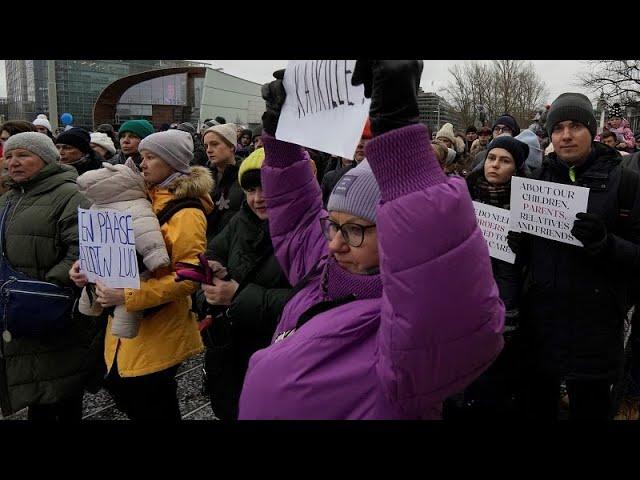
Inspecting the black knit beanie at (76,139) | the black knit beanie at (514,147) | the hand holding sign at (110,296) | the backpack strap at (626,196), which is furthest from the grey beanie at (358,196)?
the black knit beanie at (76,139)

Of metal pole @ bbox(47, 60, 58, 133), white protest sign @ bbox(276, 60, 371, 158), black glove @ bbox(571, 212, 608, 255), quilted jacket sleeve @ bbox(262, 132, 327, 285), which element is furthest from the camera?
metal pole @ bbox(47, 60, 58, 133)

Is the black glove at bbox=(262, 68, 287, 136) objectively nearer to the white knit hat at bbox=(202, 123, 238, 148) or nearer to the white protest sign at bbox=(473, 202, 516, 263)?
the white protest sign at bbox=(473, 202, 516, 263)

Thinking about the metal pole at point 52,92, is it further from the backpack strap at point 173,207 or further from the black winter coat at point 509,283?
the black winter coat at point 509,283

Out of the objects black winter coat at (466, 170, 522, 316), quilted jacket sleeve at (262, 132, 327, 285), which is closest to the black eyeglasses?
quilted jacket sleeve at (262, 132, 327, 285)

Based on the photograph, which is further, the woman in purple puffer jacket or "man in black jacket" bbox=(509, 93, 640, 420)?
"man in black jacket" bbox=(509, 93, 640, 420)

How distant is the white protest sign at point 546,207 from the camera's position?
2.48 m

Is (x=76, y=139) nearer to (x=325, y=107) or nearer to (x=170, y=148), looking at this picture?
(x=170, y=148)

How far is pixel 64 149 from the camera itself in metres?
4.57

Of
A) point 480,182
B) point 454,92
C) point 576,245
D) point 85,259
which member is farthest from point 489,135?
point 454,92

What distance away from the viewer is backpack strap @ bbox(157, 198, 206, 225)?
8.85 feet

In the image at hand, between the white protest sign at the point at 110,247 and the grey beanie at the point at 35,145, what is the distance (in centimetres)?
65

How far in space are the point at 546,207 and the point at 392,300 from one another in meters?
1.82

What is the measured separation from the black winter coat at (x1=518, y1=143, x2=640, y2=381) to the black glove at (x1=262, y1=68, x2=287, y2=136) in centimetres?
165

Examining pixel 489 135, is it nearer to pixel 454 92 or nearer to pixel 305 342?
pixel 305 342
